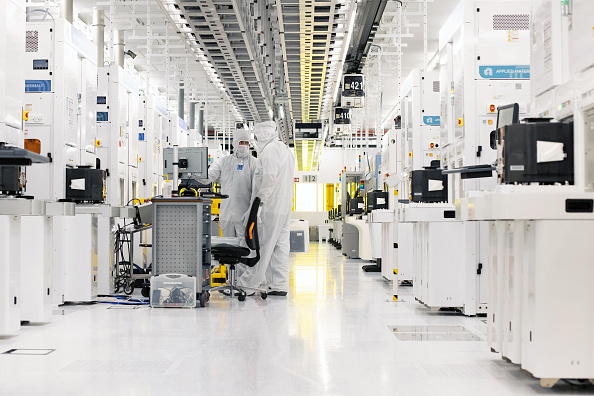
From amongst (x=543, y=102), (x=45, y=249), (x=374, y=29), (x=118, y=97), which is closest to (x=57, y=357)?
(x=45, y=249)

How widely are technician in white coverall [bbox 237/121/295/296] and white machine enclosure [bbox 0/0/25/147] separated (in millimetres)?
2557

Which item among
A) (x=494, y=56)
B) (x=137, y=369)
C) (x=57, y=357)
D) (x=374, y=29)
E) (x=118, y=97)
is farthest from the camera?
(x=374, y=29)

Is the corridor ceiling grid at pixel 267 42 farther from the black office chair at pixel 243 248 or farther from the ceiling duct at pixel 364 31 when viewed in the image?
the black office chair at pixel 243 248

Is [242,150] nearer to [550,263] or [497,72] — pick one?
[497,72]

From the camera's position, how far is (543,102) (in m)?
3.65

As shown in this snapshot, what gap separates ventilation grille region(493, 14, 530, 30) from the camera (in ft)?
17.1

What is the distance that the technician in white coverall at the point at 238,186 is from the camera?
22.9ft

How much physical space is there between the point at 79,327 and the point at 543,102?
3.53 metres

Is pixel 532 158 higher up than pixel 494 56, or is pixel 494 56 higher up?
pixel 494 56

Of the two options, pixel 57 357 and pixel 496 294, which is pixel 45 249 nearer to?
pixel 57 357

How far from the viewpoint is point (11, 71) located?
464 cm

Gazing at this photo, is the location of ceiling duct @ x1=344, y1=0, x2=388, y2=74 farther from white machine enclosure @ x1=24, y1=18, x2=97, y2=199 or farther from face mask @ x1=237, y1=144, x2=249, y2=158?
white machine enclosure @ x1=24, y1=18, x2=97, y2=199

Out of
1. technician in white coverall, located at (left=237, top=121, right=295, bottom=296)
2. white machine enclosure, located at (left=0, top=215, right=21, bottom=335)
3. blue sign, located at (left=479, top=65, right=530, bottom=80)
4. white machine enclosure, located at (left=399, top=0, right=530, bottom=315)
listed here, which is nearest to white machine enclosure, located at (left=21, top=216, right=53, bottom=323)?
white machine enclosure, located at (left=0, top=215, right=21, bottom=335)

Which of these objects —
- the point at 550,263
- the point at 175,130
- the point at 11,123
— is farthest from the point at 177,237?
the point at 175,130
